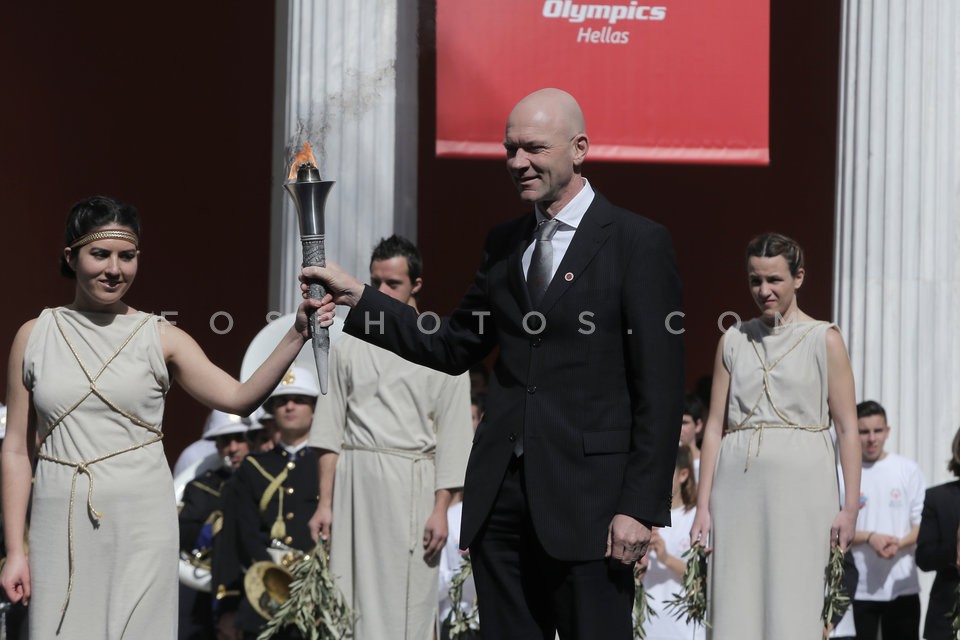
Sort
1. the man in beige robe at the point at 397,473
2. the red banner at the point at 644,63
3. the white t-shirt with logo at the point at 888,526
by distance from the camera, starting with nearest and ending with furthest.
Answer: the man in beige robe at the point at 397,473, the white t-shirt with logo at the point at 888,526, the red banner at the point at 644,63

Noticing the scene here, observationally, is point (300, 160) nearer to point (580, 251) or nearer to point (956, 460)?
point (580, 251)

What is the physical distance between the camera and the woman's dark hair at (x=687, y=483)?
26.8ft

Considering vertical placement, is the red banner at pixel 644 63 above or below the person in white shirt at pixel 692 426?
above

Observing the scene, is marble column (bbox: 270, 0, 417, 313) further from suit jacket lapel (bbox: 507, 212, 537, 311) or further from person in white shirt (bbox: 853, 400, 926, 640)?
suit jacket lapel (bbox: 507, 212, 537, 311)

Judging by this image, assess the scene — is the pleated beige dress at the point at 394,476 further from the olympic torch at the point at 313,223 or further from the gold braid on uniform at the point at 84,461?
the olympic torch at the point at 313,223

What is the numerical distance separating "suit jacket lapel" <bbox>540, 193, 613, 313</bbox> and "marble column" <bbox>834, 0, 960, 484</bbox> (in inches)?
204

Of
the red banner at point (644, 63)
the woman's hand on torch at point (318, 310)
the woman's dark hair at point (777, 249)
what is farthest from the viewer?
the red banner at point (644, 63)

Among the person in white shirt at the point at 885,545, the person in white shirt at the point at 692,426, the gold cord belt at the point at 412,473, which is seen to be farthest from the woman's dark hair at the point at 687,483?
the gold cord belt at the point at 412,473

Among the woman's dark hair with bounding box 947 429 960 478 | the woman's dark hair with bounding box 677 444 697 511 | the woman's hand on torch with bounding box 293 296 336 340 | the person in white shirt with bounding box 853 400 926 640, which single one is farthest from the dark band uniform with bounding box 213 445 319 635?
the woman's hand on torch with bounding box 293 296 336 340

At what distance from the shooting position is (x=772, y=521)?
6.70 metres

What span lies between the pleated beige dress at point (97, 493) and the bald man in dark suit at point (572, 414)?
1.20m

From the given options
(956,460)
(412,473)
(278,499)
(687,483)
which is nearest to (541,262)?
(412,473)

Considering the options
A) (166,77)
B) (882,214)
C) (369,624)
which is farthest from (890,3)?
(166,77)

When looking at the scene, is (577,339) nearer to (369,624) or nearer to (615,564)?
(615,564)
